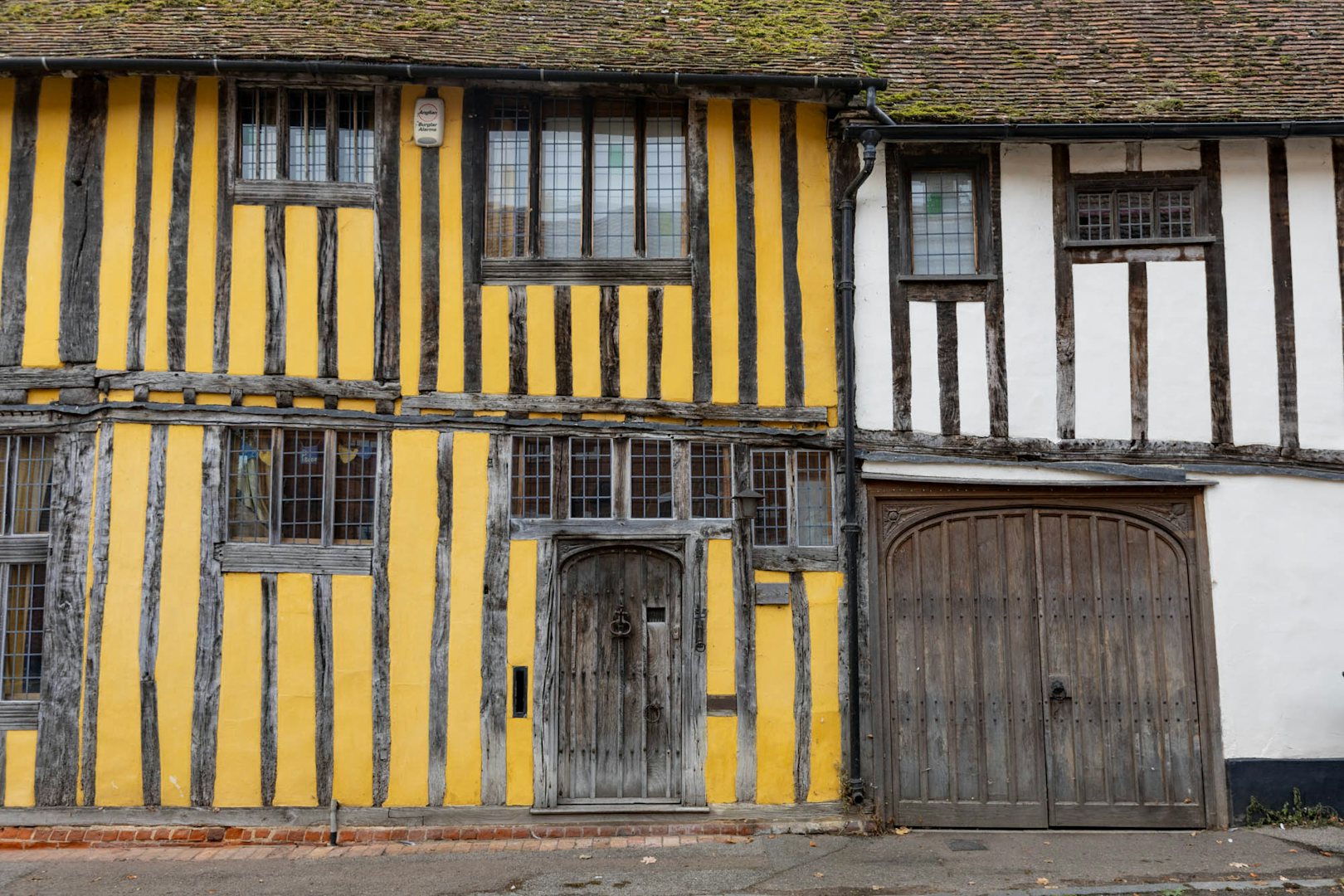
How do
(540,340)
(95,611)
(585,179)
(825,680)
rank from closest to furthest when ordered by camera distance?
1. (95,611)
2. (825,680)
3. (540,340)
4. (585,179)

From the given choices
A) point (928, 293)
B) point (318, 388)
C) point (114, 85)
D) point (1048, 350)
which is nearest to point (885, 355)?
point (928, 293)

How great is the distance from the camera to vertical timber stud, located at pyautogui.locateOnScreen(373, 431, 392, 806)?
7.89 metres

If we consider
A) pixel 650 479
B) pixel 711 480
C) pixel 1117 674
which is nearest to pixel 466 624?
pixel 650 479

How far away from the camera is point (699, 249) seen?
27.3 feet

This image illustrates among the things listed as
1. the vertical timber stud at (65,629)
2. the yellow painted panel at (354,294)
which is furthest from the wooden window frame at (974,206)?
the vertical timber stud at (65,629)

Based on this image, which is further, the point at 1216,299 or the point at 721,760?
the point at 1216,299

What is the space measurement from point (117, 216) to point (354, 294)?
184cm

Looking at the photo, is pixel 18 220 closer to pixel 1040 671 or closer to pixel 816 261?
pixel 816 261

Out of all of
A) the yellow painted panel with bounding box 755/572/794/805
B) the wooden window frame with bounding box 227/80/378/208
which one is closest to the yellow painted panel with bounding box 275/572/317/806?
the wooden window frame with bounding box 227/80/378/208

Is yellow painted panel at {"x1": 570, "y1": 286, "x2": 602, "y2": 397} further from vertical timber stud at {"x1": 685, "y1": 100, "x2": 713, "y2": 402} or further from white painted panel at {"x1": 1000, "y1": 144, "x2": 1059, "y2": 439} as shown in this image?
white painted panel at {"x1": 1000, "y1": 144, "x2": 1059, "y2": 439}

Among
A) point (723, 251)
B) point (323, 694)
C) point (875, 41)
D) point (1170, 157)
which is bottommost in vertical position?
point (323, 694)

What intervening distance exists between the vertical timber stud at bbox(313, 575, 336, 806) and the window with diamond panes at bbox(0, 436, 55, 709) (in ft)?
6.54

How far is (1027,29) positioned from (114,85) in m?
7.43

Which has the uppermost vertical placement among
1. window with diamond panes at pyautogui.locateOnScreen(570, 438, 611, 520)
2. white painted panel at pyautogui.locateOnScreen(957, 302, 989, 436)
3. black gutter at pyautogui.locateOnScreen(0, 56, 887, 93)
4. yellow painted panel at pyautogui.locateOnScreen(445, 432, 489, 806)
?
black gutter at pyautogui.locateOnScreen(0, 56, 887, 93)
